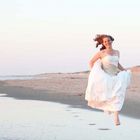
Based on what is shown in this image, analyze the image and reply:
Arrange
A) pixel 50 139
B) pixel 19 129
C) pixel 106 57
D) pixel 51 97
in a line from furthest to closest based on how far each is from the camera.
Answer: pixel 51 97 < pixel 19 129 < pixel 50 139 < pixel 106 57

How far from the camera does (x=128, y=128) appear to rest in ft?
59.8

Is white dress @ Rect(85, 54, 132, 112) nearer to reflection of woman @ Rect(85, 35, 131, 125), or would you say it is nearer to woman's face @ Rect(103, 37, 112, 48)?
reflection of woman @ Rect(85, 35, 131, 125)

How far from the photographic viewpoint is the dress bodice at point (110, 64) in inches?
466

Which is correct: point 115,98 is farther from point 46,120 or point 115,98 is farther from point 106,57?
point 46,120

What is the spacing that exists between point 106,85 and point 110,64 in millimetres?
564

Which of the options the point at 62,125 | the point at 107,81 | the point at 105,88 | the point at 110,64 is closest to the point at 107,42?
the point at 110,64

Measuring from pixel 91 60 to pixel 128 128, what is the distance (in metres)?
6.46

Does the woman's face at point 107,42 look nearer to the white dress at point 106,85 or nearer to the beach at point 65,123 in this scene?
the white dress at point 106,85

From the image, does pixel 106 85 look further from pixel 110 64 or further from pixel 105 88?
pixel 110 64

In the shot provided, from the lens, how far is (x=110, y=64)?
39.1 ft

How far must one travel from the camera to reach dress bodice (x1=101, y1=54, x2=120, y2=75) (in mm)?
11844

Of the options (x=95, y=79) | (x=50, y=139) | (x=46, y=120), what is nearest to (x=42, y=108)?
(x=46, y=120)

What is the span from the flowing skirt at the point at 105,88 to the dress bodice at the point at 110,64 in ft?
0.27

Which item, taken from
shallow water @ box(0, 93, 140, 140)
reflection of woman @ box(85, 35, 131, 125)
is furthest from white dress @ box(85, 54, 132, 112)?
shallow water @ box(0, 93, 140, 140)
